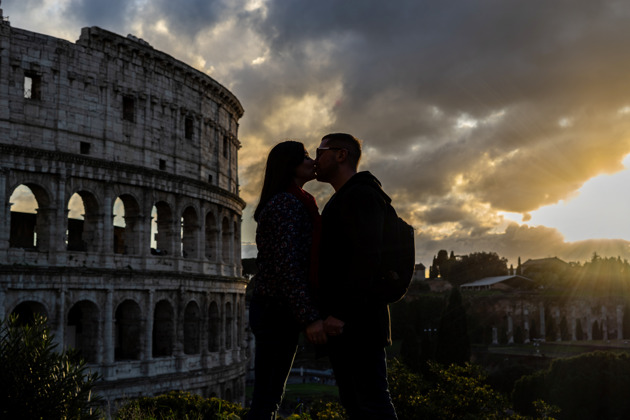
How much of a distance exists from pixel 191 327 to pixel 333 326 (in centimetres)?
2699

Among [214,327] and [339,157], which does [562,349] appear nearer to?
[214,327]

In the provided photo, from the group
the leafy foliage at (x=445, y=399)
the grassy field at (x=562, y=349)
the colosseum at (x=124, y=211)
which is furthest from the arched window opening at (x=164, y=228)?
the grassy field at (x=562, y=349)

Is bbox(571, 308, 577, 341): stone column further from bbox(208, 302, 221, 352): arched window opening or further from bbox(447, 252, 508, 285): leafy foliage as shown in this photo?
bbox(208, 302, 221, 352): arched window opening

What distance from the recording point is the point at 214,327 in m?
31.6

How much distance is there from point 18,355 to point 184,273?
2054 cm

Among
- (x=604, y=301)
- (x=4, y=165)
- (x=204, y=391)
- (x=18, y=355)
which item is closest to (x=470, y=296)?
(x=604, y=301)

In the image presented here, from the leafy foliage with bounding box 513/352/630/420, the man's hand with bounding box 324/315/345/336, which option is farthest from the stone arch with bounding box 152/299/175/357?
the man's hand with bounding box 324/315/345/336

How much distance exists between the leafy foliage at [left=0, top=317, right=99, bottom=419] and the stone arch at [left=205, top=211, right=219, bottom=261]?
23.0 metres

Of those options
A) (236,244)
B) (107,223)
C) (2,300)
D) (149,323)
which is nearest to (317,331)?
(2,300)

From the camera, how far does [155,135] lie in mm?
28656

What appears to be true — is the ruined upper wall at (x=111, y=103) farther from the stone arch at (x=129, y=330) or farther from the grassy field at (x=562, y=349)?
the grassy field at (x=562, y=349)

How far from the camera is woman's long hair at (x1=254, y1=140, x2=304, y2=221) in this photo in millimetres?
4918

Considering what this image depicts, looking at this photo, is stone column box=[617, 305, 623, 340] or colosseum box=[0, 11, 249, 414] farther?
stone column box=[617, 305, 623, 340]

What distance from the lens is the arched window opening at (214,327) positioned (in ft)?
103
